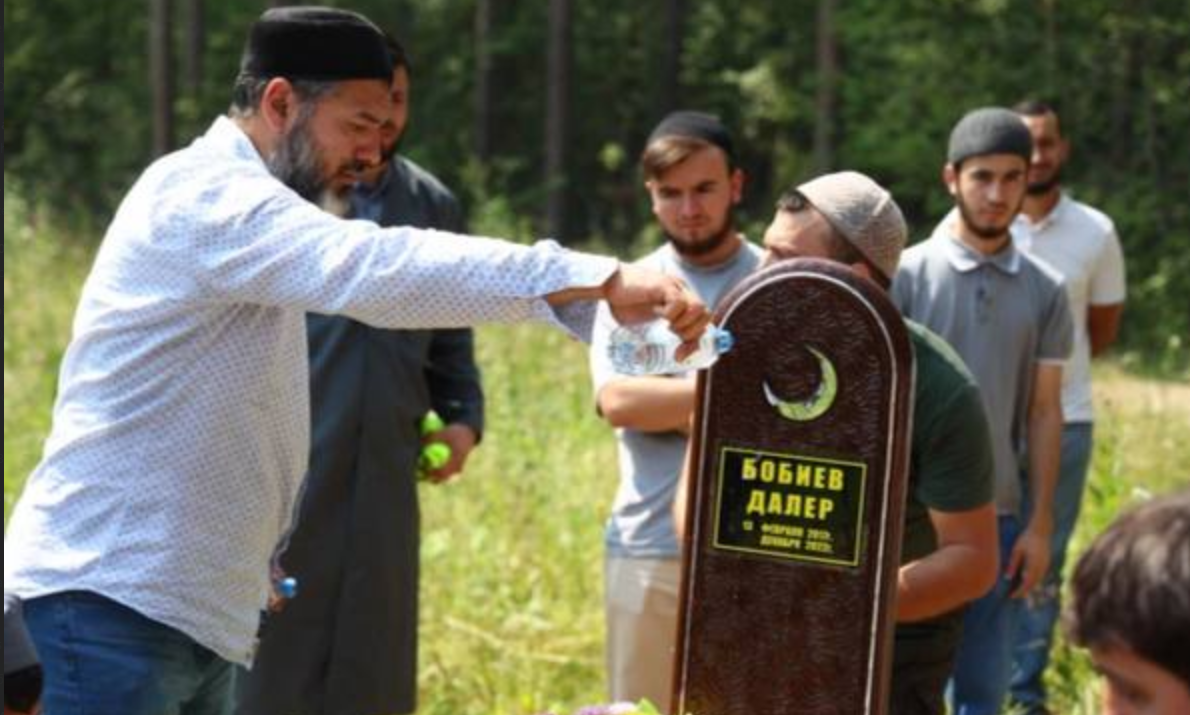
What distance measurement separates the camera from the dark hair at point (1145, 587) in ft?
7.37

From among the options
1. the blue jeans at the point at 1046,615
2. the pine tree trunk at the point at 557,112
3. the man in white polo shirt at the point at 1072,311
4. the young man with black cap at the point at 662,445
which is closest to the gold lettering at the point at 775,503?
the young man with black cap at the point at 662,445

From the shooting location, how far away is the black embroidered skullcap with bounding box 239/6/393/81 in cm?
430

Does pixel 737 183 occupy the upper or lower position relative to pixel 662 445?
upper

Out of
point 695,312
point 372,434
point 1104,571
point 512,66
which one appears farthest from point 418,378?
point 512,66

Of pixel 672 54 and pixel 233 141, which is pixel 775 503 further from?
pixel 672 54

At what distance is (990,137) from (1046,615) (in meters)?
1.57

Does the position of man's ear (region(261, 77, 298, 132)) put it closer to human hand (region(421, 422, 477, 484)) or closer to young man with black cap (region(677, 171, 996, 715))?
young man with black cap (region(677, 171, 996, 715))

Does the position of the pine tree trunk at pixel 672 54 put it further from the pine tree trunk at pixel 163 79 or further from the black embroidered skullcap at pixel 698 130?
the black embroidered skullcap at pixel 698 130

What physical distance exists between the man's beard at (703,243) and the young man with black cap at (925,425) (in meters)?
1.41

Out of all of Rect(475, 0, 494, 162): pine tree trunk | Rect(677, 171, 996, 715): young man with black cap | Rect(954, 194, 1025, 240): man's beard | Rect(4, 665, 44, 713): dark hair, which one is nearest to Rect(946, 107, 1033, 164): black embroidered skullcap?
Rect(954, 194, 1025, 240): man's beard

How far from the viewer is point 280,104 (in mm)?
4344

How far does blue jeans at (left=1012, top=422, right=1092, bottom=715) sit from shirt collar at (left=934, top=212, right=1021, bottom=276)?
93 centimetres

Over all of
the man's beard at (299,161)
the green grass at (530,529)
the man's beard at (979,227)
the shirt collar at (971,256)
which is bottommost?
the green grass at (530,529)

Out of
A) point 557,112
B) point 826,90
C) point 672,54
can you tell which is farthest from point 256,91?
point 672,54
